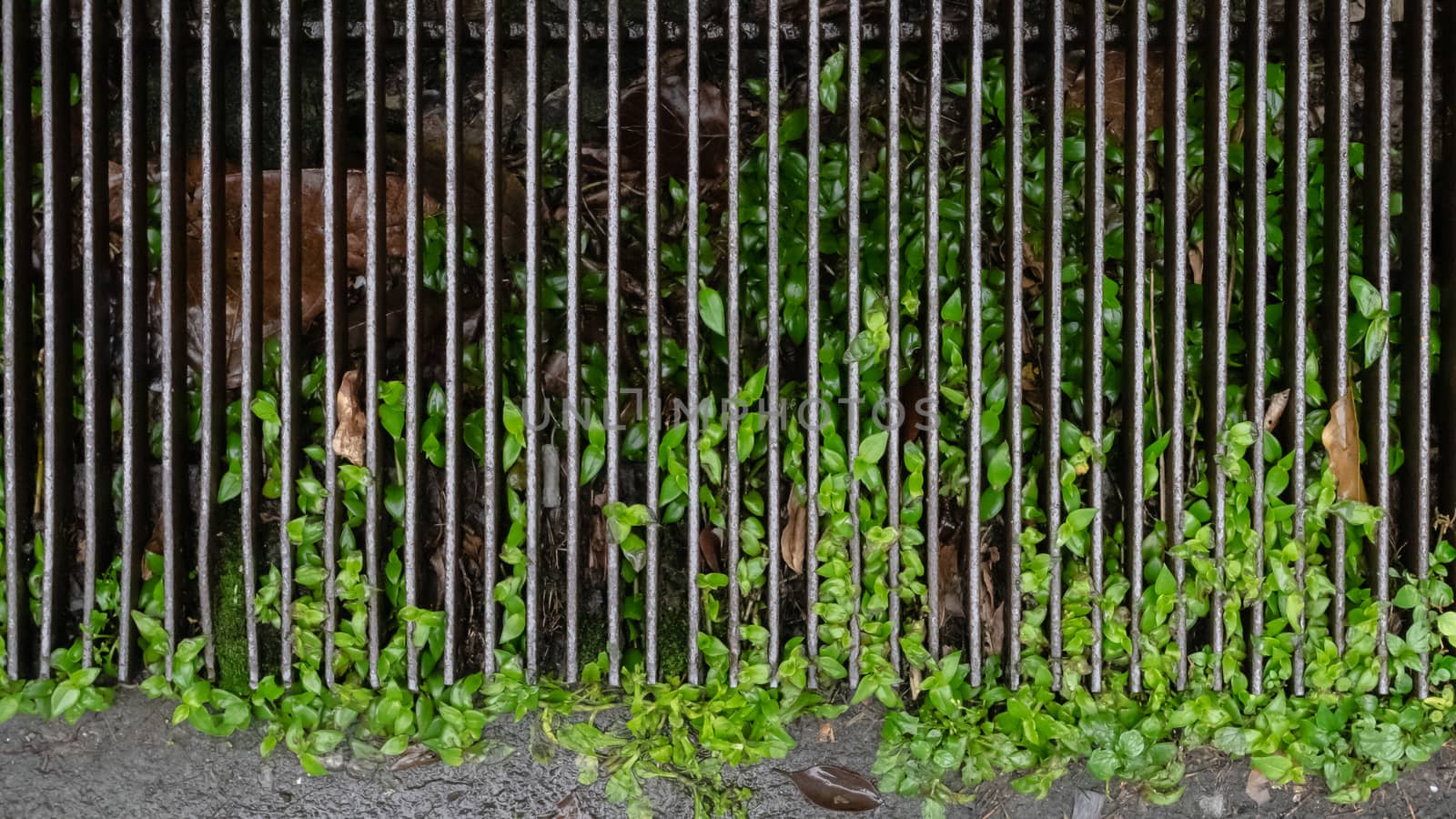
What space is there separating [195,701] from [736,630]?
105 cm

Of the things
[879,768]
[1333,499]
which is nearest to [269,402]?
[879,768]

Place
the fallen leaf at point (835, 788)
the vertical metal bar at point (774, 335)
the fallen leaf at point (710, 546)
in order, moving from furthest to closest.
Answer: the fallen leaf at point (835, 788) < the fallen leaf at point (710, 546) < the vertical metal bar at point (774, 335)

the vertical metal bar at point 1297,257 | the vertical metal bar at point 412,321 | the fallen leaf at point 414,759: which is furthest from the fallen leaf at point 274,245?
the vertical metal bar at point 1297,257

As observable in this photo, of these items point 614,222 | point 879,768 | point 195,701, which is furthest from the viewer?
point 879,768

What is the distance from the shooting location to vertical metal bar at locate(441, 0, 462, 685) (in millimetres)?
1709

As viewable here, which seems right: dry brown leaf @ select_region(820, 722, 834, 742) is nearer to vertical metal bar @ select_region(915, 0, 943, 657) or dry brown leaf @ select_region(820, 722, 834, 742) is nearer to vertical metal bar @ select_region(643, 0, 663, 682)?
vertical metal bar @ select_region(915, 0, 943, 657)

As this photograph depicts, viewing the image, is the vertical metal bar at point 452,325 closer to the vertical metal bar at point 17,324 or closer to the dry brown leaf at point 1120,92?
the vertical metal bar at point 17,324

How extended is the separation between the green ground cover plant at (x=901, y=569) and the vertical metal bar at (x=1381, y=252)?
0.11ft

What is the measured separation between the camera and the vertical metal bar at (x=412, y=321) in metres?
1.71

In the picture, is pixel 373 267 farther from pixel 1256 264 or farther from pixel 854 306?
pixel 1256 264

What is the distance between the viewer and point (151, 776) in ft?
6.81

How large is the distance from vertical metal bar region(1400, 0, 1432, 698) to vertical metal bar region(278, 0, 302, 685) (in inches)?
72.8

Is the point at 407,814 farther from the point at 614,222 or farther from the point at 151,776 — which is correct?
the point at 614,222

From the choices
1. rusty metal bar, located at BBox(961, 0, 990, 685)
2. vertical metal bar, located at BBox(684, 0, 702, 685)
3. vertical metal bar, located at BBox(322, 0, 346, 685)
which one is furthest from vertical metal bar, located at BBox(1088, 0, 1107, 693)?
vertical metal bar, located at BBox(322, 0, 346, 685)
